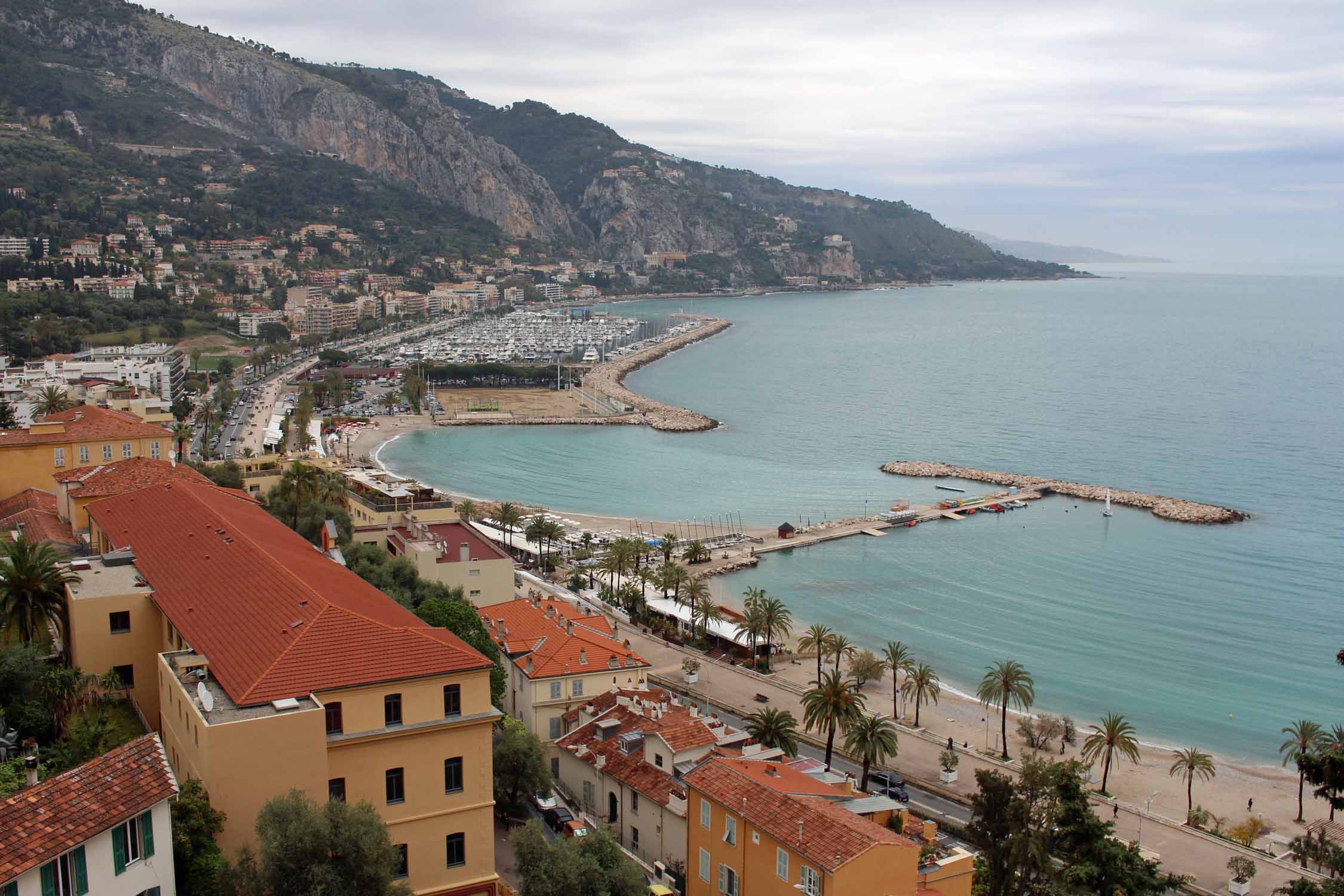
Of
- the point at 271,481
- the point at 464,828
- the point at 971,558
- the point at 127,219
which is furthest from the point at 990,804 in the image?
the point at 127,219

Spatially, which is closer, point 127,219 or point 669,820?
point 669,820

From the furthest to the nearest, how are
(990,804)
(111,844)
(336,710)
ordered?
(990,804)
(336,710)
(111,844)

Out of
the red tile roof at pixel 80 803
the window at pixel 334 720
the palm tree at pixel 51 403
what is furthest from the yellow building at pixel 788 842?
the palm tree at pixel 51 403

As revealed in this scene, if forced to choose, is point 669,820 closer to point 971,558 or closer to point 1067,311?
point 971,558

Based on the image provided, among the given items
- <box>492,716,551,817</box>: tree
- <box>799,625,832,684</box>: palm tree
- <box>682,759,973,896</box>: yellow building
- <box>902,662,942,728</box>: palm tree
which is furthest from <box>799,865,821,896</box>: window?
<box>799,625,832,684</box>: palm tree

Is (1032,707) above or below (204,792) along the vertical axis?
below

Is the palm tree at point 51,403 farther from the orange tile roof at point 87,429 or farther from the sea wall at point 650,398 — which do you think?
the sea wall at point 650,398
